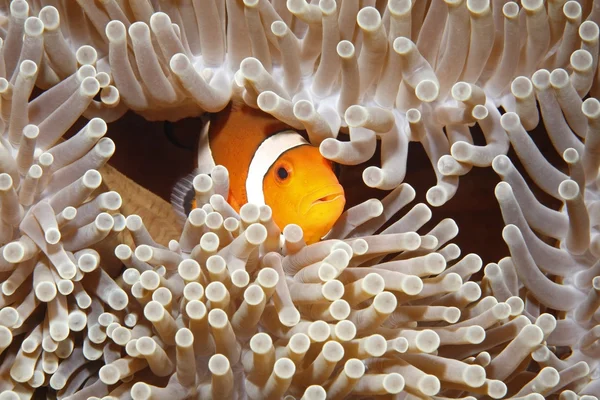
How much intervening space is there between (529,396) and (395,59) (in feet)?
1.64

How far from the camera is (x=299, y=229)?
0.82 m

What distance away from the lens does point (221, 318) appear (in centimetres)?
70

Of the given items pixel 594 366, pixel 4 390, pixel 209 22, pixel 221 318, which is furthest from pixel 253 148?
pixel 594 366

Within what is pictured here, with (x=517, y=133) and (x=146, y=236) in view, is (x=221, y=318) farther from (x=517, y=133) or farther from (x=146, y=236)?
(x=517, y=133)

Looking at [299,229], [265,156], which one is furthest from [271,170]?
[299,229]

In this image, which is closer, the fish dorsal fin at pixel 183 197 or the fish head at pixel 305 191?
the fish head at pixel 305 191

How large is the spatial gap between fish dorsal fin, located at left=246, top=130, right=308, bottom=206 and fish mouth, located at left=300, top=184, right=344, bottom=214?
0.10 meters

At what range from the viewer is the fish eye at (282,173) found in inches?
35.7

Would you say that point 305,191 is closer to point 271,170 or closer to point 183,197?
point 271,170

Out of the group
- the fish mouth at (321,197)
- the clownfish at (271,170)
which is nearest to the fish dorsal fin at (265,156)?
the clownfish at (271,170)

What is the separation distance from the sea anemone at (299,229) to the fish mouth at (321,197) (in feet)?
0.15

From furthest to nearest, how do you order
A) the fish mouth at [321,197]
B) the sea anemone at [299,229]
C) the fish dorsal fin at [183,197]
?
1. the fish dorsal fin at [183,197]
2. the fish mouth at [321,197]
3. the sea anemone at [299,229]

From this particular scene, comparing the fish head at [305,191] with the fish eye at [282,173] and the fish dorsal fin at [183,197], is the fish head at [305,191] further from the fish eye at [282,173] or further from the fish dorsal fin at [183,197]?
the fish dorsal fin at [183,197]

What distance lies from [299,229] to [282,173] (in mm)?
128
